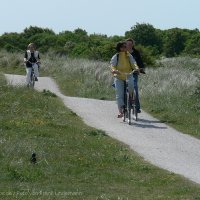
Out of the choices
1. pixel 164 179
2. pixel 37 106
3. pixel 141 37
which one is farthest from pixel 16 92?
pixel 141 37

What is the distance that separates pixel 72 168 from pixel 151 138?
3.94 meters

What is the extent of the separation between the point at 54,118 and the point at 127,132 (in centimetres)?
207

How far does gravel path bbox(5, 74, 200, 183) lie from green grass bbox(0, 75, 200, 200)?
32 centimetres

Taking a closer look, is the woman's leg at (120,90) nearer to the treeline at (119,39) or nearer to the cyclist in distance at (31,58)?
the cyclist in distance at (31,58)

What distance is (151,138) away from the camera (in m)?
13.8

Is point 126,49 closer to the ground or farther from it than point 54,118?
farther from it

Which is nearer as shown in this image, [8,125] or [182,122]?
[8,125]

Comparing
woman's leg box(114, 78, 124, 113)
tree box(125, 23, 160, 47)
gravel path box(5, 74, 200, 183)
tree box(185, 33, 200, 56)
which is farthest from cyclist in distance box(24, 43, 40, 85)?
tree box(125, 23, 160, 47)

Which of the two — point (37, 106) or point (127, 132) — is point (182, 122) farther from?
point (37, 106)

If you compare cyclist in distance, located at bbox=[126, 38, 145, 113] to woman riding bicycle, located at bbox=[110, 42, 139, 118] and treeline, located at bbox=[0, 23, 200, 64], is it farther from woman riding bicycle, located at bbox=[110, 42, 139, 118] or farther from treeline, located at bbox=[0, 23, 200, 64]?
treeline, located at bbox=[0, 23, 200, 64]

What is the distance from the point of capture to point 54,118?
15812mm

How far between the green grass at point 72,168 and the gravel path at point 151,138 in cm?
32

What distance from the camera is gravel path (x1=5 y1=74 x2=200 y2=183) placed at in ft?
36.1

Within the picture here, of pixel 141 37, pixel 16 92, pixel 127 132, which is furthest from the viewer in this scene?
pixel 141 37
